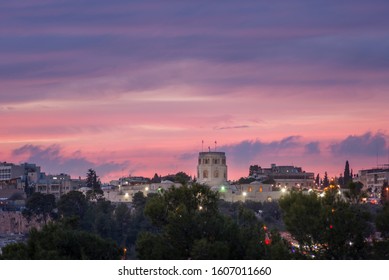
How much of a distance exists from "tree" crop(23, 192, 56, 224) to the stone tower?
32.9 m

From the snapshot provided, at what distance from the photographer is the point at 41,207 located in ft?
526

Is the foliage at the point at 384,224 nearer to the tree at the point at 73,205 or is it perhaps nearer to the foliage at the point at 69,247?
the foliage at the point at 69,247

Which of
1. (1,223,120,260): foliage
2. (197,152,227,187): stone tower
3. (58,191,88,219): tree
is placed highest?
(197,152,227,187): stone tower

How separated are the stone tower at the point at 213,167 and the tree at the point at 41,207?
32.9m

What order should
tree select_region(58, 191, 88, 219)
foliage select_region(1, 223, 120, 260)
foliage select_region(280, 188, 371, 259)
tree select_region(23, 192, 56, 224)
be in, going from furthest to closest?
tree select_region(23, 192, 56, 224) < tree select_region(58, 191, 88, 219) < foliage select_region(280, 188, 371, 259) < foliage select_region(1, 223, 120, 260)

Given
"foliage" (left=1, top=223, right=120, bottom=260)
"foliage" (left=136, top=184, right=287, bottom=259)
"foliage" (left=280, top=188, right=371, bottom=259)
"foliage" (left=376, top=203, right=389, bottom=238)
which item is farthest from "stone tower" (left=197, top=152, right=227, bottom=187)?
"foliage" (left=376, top=203, right=389, bottom=238)

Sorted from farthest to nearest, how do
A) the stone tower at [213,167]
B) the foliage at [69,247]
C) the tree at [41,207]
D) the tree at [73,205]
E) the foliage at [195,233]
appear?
the stone tower at [213,167], the tree at [41,207], the tree at [73,205], the foliage at [69,247], the foliage at [195,233]

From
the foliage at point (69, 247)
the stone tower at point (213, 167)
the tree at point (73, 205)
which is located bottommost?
the foliage at point (69, 247)

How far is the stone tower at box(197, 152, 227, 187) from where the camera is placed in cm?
19050

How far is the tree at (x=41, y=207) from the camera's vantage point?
160m

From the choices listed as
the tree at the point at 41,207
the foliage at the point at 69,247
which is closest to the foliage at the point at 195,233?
the foliage at the point at 69,247

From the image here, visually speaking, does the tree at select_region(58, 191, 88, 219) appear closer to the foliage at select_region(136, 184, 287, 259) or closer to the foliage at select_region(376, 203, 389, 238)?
the foliage at select_region(136, 184, 287, 259)

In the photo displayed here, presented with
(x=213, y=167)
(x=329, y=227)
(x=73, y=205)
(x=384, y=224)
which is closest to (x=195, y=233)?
(x=329, y=227)
